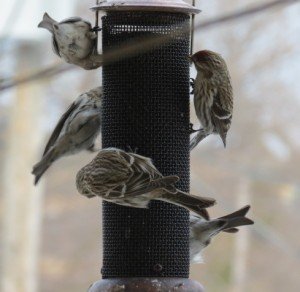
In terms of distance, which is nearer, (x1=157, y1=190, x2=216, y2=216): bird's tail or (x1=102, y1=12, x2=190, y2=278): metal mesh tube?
(x1=157, y1=190, x2=216, y2=216): bird's tail

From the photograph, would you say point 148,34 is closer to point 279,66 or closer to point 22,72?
point 22,72

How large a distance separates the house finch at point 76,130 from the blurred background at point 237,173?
12.0 metres

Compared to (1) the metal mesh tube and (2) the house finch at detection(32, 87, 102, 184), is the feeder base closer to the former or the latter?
(1) the metal mesh tube

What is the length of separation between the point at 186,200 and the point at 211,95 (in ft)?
3.07

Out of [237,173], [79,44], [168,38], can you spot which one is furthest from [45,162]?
[237,173]

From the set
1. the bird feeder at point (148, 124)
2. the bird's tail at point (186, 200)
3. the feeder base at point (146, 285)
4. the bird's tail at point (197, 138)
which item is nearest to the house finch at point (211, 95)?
the bird's tail at point (197, 138)

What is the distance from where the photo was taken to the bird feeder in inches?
287

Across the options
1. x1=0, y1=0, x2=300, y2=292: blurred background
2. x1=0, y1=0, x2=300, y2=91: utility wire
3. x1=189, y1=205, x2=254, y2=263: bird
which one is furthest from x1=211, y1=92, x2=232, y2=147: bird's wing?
x1=0, y1=0, x2=300, y2=292: blurred background

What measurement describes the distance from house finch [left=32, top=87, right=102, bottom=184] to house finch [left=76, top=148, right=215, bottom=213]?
0.77 metres

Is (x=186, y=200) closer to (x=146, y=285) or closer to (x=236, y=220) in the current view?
(x=146, y=285)

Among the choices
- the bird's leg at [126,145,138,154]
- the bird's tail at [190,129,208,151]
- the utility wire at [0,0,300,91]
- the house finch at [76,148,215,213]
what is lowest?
the house finch at [76,148,215,213]

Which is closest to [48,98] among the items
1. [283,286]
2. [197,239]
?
[283,286]

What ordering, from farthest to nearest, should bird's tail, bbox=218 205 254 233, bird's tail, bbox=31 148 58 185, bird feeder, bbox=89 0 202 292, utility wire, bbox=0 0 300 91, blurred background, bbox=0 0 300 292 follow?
1. blurred background, bbox=0 0 300 292
2. bird's tail, bbox=31 148 58 185
3. bird's tail, bbox=218 205 254 233
4. bird feeder, bbox=89 0 202 292
5. utility wire, bbox=0 0 300 91

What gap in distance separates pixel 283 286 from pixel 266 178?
3.78m
